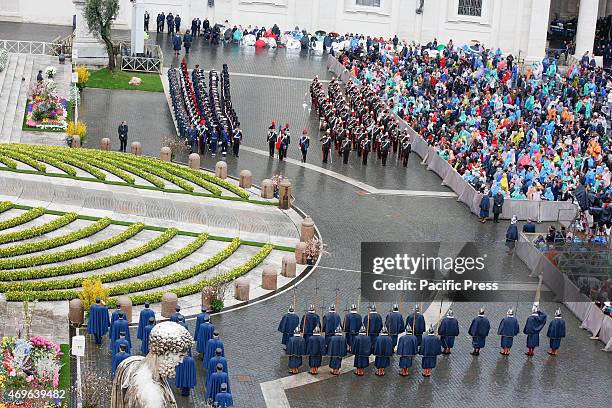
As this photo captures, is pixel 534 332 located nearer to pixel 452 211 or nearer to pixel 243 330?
pixel 243 330

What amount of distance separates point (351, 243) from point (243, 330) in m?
8.31

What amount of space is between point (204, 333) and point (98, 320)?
2.45 meters

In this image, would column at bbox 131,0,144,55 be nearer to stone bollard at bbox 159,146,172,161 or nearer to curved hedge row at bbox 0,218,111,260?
stone bollard at bbox 159,146,172,161

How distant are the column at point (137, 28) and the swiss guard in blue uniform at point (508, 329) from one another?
30.9 metres

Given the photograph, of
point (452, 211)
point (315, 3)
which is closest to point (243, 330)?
point (452, 211)

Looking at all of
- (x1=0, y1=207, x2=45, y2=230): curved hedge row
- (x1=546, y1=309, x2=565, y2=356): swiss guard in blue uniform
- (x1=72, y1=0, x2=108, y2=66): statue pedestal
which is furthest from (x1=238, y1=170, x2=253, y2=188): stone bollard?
(x1=72, y1=0, x2=108, y2=66): statue pedestal

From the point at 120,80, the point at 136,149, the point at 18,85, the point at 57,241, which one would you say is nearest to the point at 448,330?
the point at 57,241

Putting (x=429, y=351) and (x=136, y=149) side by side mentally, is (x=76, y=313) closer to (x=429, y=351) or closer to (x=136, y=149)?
(x=429, y=351)

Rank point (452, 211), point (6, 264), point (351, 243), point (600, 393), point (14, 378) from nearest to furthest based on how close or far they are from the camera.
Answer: point (14, 378), point (600, 393), point (6, 264), point (351, 243), point (452, 211)

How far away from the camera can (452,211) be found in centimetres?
4391

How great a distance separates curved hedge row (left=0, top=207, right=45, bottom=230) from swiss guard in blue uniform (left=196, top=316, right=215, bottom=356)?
8.01 meters

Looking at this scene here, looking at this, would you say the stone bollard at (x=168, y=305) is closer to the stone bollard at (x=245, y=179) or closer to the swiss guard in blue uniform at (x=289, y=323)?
the swiss guard in blue uniform at (x=289, y=323)

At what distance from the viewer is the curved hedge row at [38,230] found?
3434cm

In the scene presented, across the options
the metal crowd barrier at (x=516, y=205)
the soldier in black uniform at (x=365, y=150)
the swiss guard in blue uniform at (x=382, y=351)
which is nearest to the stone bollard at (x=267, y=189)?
the metal crowd barrier at (x=516, y=205)
